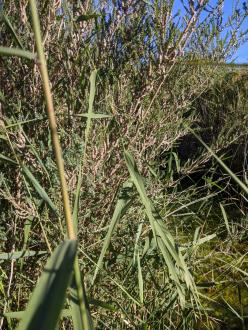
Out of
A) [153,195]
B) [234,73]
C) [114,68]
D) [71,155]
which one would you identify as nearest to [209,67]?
[114,68]

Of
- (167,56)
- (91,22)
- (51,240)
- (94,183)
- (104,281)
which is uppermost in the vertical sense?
(91,22)

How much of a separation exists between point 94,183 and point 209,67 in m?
0.73

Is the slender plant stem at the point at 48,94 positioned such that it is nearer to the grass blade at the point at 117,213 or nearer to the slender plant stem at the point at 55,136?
the slender plant stem at the point at 55,136

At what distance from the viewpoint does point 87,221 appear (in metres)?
1.46

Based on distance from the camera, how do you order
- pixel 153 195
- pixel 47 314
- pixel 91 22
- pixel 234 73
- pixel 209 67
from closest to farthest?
pixel 47 314
pixel 91 22
pixel 153 195
pixel 209 67
pixel 234 73

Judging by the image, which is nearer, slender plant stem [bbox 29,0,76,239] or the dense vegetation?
slender plant stem [bbox 29,0,76,239]

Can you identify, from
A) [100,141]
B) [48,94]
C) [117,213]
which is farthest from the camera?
[100,141]

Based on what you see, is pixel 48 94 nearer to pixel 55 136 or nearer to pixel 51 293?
A: pixel 55 136

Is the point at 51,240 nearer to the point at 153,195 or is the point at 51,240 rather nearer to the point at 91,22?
the point at 153,195

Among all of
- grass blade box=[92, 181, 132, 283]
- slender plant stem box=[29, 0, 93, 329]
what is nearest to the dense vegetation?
grass blade box=[92, 181, 132, 283]

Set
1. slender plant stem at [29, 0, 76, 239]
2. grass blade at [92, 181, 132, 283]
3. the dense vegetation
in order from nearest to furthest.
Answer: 1. slender plant stem at [29, 0, 76, 239]
2. grass blade at [92, 181, 132, 283]
3. the dense vegetation

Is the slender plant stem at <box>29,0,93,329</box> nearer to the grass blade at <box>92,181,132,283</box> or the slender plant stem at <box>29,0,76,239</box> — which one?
the slender plant stem at <box>29,0,76,239</box>

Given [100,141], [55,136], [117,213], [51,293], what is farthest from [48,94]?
[100,141]

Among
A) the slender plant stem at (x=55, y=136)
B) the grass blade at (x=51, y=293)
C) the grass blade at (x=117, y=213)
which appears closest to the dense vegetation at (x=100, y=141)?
the grass blade at (x=117, y=213)
